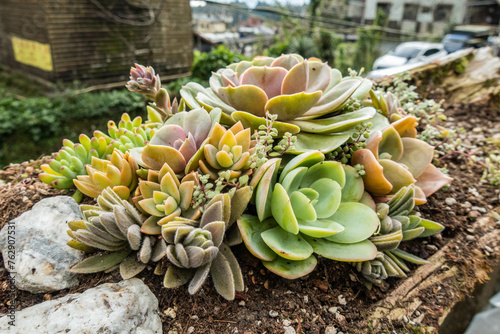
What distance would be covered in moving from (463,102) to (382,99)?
5.74 ft

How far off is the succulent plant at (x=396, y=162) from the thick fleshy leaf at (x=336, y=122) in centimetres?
10

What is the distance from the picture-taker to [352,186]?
1315mm

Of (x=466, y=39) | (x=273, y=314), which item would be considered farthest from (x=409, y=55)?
(x=273, y=314)

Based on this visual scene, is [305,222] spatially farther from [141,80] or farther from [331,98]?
[141,80]

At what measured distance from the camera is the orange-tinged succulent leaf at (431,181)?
1491mm

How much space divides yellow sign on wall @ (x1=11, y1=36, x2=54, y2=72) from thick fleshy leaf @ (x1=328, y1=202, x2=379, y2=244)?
261 inches

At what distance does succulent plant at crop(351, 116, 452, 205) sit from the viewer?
1323mm

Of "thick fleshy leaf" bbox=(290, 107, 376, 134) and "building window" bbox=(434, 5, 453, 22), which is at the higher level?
Result: "building window" bbox=(434, 5, 453, 22)

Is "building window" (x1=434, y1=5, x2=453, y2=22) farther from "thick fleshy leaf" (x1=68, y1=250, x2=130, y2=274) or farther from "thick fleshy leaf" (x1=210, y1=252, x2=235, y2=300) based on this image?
"thick fleshy leaf" (x1=68, y1=250, x2=130, y2=274)

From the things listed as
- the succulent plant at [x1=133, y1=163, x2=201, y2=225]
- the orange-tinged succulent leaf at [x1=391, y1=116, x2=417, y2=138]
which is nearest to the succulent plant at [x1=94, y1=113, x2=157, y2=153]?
the succulent plant at [x1=133, y1=163, x2=201, y2=225]

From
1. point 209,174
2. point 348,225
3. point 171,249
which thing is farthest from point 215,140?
point 348,225

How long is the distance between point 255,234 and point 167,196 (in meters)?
0.33

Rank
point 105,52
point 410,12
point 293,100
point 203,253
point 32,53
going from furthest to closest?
point 410,12 → point 105,52 → point 32,53 → point 293,100 → point 203,253

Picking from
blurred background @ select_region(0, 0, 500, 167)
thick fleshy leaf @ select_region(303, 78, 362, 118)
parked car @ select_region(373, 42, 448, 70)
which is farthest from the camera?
parked car @ select_region(373, 42, 448, 70)
